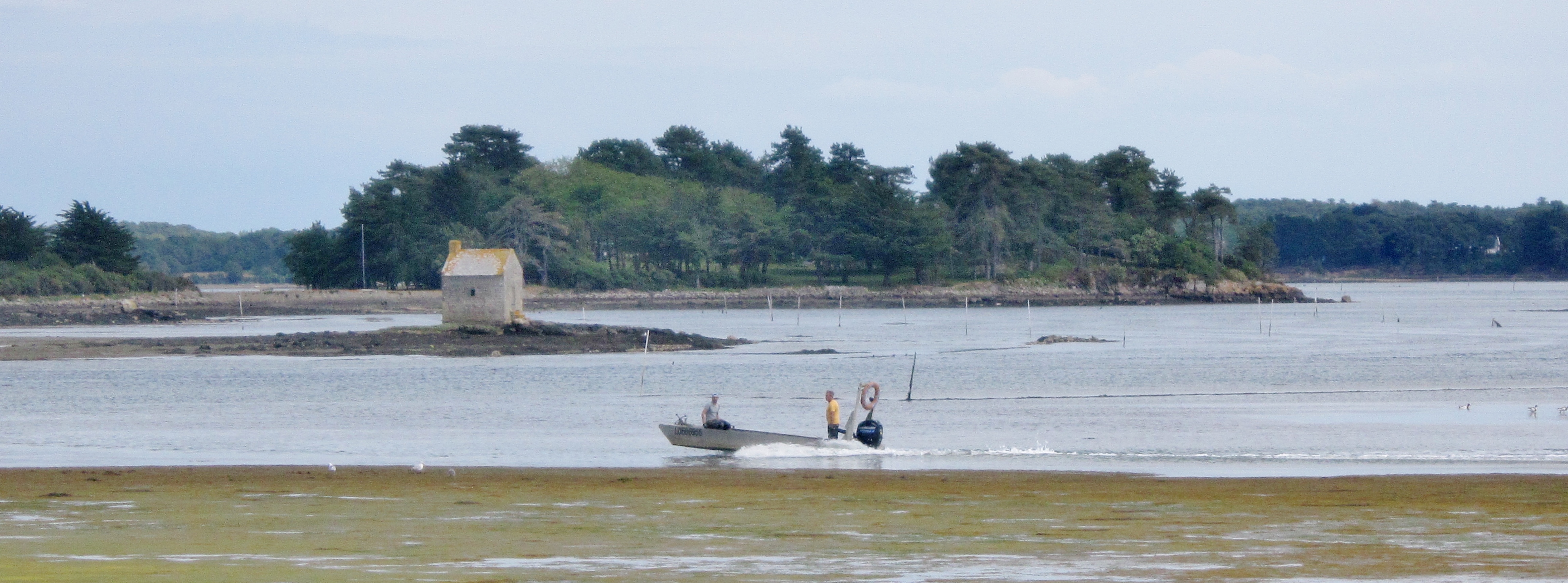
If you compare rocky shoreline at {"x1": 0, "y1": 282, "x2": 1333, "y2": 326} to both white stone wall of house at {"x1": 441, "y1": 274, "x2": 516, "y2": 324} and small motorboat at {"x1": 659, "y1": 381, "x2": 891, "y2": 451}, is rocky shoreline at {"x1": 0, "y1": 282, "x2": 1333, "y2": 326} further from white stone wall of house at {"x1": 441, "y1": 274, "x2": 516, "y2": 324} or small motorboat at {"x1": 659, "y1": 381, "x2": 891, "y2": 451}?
small motorboat at {"x1": 659, "y1": 381, "x2": 891, "y2": 451}

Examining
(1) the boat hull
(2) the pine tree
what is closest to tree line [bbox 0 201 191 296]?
(2) the pine tree

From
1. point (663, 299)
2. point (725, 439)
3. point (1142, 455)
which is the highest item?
point (663, 299)

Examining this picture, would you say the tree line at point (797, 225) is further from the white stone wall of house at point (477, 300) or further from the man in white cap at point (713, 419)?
the man in white cap at point (713, 419)

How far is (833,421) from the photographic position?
24.3 m

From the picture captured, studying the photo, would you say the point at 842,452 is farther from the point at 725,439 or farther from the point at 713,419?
the point at 713,419

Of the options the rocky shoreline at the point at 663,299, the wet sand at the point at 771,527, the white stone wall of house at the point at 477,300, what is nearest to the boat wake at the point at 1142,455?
the wet sand at the point at 771,527

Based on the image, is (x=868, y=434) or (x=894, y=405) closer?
(x=868, y=434)

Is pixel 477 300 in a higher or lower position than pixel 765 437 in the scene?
higher

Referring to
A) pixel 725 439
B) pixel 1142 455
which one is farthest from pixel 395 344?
pixel 1142 455

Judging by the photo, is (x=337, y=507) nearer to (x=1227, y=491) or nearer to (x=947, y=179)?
(x=1227, y=491)

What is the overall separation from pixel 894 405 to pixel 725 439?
43.3 feet

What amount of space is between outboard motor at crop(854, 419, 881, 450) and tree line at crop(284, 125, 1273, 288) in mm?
96366

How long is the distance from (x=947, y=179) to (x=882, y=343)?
6545cm

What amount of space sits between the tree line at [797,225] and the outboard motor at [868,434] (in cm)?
9637
